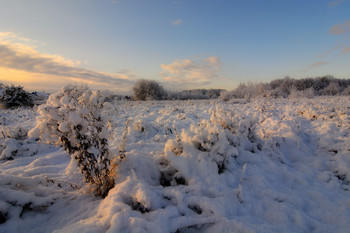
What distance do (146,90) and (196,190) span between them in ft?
68.2

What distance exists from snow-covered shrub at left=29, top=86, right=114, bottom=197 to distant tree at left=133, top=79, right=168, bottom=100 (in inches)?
773

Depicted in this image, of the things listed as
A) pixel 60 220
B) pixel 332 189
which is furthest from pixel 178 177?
pixel 332 189

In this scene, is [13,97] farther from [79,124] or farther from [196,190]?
[196,190]

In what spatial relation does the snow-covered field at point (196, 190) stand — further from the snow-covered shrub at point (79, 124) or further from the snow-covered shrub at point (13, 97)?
the snow-covered shrub at point (13, 97)

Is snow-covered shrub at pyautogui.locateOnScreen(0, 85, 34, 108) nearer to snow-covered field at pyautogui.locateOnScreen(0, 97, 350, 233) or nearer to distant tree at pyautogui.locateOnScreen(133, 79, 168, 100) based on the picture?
distant tree at pyautogui.locateOnScreen(133, 79, 168, 100)

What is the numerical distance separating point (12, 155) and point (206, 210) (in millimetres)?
4024

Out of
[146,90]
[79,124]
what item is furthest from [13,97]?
[79,124]

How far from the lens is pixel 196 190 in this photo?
2.43 m

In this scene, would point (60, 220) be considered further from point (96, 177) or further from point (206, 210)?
point (206, 210)

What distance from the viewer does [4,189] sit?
6.88 feet

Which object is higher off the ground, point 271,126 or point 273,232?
point 271,126

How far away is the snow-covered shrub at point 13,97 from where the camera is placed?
43.7ft

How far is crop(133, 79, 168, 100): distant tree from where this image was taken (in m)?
22.3

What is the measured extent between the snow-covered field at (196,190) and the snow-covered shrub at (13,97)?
12.1m
